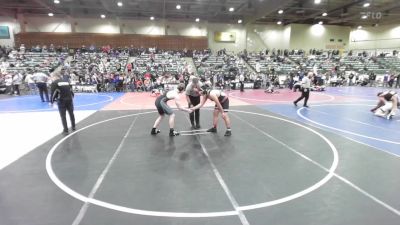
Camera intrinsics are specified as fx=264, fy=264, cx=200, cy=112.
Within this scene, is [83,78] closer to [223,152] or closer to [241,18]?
[223,152]

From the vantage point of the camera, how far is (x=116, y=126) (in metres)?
7.88

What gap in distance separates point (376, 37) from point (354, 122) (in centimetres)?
3394

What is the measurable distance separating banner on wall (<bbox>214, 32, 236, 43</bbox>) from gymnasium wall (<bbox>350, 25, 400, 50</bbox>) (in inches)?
660

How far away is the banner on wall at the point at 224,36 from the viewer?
32250 millimetres

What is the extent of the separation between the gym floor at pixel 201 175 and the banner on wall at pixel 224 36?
85.2 ft

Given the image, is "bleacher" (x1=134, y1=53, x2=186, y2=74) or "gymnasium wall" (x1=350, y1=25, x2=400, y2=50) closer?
"bleacher" (x1=134, y1=53, x2=186, y2=74)

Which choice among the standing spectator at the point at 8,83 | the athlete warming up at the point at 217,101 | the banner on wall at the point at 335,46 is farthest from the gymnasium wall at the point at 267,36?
A: the athlete warming up at the point at 217,101

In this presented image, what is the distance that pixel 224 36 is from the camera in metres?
32.3

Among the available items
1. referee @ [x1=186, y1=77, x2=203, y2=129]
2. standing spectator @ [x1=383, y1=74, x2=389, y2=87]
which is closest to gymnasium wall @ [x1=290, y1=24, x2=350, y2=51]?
standing spectator @ [x1=383, y1=74, x2=389, y2=87]

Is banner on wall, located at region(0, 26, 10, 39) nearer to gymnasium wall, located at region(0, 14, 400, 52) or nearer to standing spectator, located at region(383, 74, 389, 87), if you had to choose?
gymnasium wall, located at region(0, 14, 400, 52)

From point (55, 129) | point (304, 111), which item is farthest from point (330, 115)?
point (55, 129)

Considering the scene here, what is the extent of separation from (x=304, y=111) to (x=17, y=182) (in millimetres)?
9357

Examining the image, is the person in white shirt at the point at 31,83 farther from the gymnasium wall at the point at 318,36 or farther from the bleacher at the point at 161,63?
the gymnasium wall at the point at 318,36

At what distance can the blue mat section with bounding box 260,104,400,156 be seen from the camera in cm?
644
